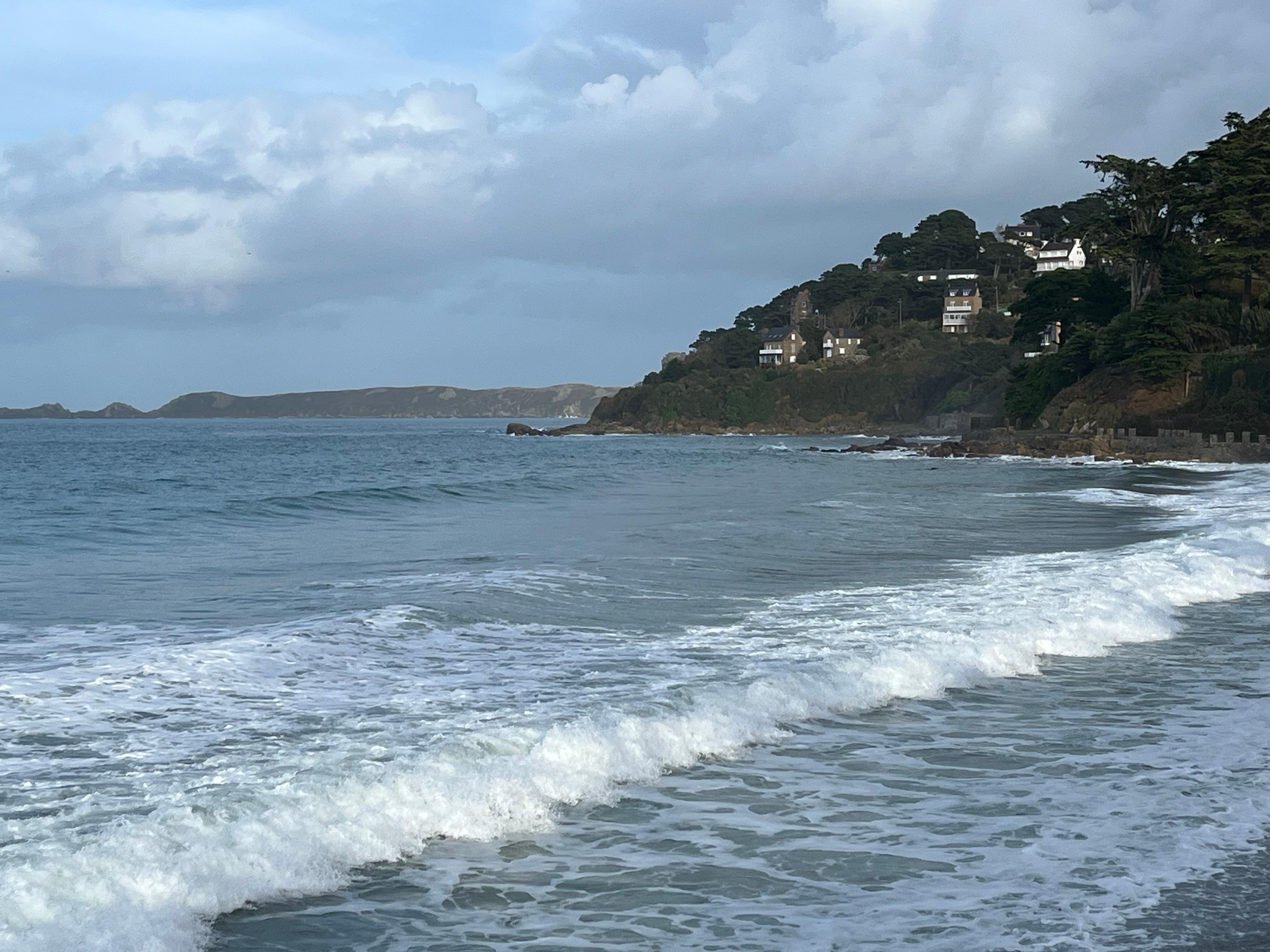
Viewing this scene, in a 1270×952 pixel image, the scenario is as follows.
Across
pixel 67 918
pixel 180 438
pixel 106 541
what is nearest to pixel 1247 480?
pixel 106 541

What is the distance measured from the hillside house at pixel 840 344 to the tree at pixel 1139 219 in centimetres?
7339

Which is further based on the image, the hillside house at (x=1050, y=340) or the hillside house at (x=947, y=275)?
the hillside house at (x=947, y=275)

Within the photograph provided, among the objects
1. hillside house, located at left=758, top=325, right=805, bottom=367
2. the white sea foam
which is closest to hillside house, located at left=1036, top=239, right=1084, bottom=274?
hillside house, located at left=758, top=325, right=805, bottom=367

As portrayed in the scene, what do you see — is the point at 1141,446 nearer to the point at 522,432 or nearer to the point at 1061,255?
the point at 522,432

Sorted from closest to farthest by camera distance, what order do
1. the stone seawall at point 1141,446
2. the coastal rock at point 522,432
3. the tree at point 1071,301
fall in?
the stone seawall at point 1141,446 → the tree at point 1071,301 → the coastal rock at point 522,432

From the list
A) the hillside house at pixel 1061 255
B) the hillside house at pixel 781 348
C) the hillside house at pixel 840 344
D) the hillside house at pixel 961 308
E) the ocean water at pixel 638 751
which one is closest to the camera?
the ocean water at pixel 638 751

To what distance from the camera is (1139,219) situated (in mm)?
67312

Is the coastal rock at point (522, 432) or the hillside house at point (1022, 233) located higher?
the hillside house at point (1022, 233)

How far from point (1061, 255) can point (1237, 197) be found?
8619 centimetres

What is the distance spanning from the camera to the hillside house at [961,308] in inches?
5340

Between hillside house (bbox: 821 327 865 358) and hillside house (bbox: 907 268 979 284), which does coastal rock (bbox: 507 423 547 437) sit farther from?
hillside house (bbox: 907 268 979 284)

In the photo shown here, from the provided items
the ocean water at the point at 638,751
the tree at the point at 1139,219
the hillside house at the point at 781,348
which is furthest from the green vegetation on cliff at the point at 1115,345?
the ocean water at the point at 638,751

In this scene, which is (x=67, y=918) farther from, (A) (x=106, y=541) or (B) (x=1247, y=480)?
(B) (x=1247, y=480)

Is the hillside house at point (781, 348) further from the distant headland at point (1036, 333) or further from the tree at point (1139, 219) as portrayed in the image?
the tree at point (1139, 219)
